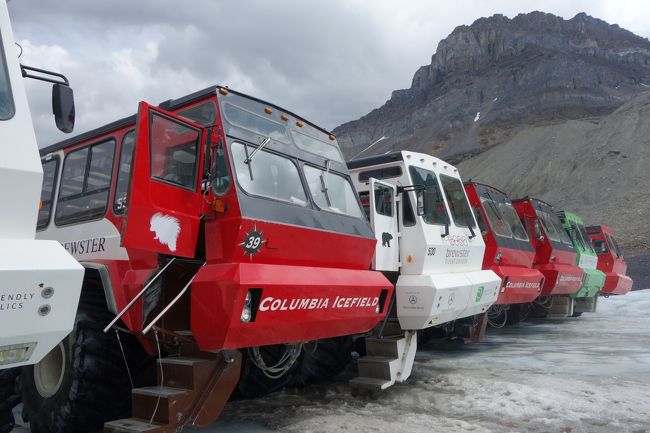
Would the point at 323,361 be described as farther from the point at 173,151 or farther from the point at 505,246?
the point at 505,246

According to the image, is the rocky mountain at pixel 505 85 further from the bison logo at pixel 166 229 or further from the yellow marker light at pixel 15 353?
the yellow marker light at pixel 15 353

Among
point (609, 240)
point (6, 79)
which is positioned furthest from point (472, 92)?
point (6, 79)

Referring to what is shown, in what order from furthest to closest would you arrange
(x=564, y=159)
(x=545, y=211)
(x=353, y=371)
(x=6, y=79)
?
(x=564, y=159) → (x=545, y=211) → (x=353, y=371) → (x=6, y=79)

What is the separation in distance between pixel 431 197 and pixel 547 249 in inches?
205

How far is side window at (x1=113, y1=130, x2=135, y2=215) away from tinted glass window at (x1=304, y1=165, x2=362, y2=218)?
4.81 ft

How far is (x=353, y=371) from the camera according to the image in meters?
7.36

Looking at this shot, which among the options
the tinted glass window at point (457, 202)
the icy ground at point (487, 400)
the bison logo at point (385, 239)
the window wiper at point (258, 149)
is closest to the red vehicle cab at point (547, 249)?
the icy ground at point (487, 400)

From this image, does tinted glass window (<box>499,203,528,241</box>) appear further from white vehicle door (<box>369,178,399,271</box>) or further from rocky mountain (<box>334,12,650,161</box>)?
rocky mountain (<box>334,12,650,161</box>)

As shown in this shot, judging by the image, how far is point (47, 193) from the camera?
5.38 m

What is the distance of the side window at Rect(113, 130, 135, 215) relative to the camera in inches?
174

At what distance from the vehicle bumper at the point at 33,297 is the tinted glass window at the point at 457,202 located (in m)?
5.37

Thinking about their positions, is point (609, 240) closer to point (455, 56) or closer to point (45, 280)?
point (45, 280)

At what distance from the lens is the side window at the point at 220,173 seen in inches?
A: 160

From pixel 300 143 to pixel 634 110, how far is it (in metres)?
54.5
